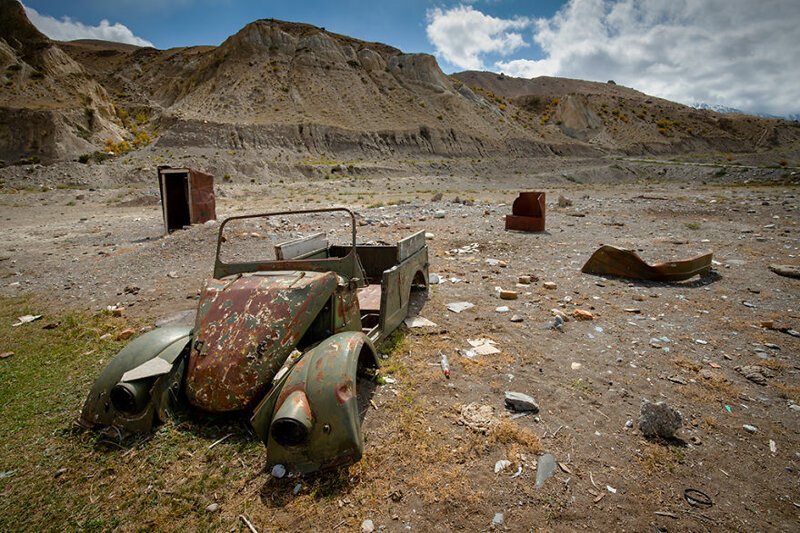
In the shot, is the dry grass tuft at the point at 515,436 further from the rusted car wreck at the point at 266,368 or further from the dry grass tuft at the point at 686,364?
the dry grass tuft at the point at 686,364

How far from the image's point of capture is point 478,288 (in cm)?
641

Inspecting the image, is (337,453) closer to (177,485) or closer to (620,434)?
(177,485)

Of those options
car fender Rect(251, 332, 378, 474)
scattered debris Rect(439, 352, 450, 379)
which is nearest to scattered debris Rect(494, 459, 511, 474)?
car fender Rect(251, 332, 378, 474)

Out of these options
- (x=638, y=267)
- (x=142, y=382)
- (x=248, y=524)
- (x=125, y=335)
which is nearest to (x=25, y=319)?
(x=125, y=335)

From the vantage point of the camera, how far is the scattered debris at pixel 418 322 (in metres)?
4.95

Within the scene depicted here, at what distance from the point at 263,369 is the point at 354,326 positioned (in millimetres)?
1012

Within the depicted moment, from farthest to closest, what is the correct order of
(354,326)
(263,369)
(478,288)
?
(478,288) → (354,326) → (263,369)

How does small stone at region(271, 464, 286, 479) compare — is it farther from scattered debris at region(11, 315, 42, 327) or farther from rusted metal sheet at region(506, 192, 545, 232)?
rusted metal sheet at region(506, 192, 545, 232)

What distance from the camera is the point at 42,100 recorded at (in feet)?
105

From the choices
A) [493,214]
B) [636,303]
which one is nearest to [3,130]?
[493,214]

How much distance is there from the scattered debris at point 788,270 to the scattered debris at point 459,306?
5002 mm

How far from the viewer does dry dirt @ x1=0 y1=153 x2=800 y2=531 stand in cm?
238

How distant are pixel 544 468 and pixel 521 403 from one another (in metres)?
0.68

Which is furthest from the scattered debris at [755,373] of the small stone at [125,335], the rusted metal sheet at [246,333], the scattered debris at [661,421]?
the small stone at [125,335]
